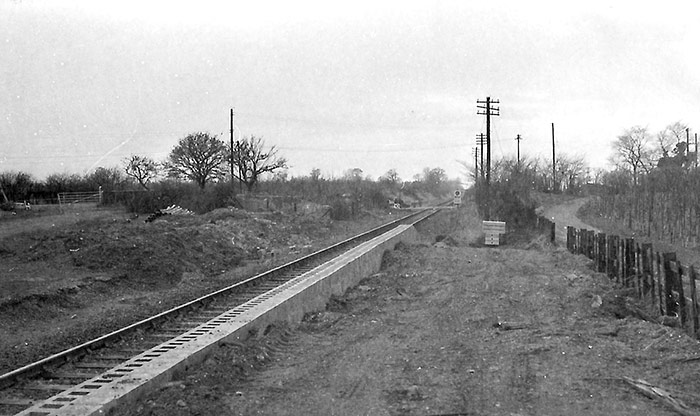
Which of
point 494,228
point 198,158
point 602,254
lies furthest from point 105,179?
point 602,254

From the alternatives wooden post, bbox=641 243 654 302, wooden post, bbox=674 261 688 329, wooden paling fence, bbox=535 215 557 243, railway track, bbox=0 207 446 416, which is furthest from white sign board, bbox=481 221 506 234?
wooden post, bbox=674 261 688 329

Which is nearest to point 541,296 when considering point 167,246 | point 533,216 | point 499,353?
point 499,353

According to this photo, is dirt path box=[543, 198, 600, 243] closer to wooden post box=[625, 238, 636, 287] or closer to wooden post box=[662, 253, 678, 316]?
wooden post box=[625, 238, 636, 287]

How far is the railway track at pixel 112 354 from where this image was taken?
6.80 m

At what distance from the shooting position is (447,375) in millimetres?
7699

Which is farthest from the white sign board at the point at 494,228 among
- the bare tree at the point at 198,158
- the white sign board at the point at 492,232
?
the bare tree at the point at 198,158

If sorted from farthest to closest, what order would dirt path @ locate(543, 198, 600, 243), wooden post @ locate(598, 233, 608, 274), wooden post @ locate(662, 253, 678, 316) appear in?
dirt path @ locate(543, 198, 600, 243) → wooden post @ locate(598, 233, 608, 274) → wooden post @ locate(662, 253, 678, 316)

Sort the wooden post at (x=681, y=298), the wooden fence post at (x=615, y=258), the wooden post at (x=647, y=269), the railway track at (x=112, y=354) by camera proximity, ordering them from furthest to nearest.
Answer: the wooden fence post at (x=615, y=258)
the wooden post at (x=647, y=269)
the wooden post at (x=681, y=298)
the railway track at (x=112, y=354)

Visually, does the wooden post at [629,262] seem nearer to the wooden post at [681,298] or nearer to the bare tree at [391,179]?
the wooden post at [681,298]

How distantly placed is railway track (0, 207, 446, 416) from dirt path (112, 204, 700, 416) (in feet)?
2.55

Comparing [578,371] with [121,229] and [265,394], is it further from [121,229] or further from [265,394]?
[121,229]

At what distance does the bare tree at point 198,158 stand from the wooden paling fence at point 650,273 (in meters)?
45.5

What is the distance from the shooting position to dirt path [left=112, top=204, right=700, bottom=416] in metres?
6.50

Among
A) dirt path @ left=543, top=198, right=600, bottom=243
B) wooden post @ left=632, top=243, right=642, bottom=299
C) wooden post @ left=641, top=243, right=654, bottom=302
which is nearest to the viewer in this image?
wooden post @ left=641, top=243, right=654, bottom=302
